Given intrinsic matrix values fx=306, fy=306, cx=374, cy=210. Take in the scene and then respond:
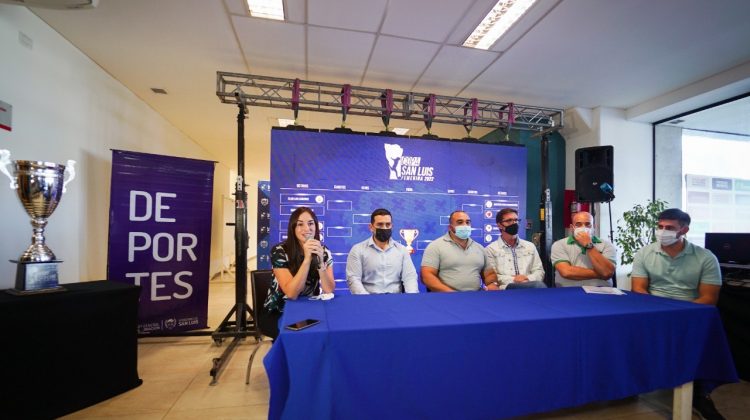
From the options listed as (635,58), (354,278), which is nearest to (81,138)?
(354,278)

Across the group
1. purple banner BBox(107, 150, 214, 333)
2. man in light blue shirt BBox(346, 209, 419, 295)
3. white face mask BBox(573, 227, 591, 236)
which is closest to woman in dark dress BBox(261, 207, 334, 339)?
man in light blue shirt BBox(346, 209, 419, 295)

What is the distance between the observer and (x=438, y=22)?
8.96 feet

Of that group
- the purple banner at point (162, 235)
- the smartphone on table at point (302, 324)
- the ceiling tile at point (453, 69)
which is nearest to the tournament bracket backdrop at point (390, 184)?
the ceiling tile at point (453, 69)

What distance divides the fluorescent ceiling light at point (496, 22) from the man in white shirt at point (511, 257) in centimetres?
A: 169

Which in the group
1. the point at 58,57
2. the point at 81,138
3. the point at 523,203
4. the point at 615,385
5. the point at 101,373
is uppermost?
the point at 58,57

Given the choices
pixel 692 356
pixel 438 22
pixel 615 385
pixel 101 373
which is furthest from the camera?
pixel 438 22

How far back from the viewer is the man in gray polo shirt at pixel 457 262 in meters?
2.64

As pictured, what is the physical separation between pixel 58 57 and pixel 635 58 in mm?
5785

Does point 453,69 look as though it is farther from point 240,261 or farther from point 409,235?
point 240,261

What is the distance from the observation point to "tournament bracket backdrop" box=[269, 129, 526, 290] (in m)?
3.67

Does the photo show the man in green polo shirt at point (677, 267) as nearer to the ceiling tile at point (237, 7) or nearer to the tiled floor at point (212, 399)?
the tiled floor at point (212, 399)

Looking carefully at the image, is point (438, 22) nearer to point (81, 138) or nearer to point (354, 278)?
point (354, 278)

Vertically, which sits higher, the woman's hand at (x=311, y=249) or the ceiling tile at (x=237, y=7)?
the ceiling tile at (x=237, y=7)

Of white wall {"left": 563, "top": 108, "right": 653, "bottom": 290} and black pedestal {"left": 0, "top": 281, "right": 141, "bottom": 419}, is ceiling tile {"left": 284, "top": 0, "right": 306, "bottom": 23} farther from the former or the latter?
white wall {"left": 563, "top": 108, "right": 653, "bottom": 290}
